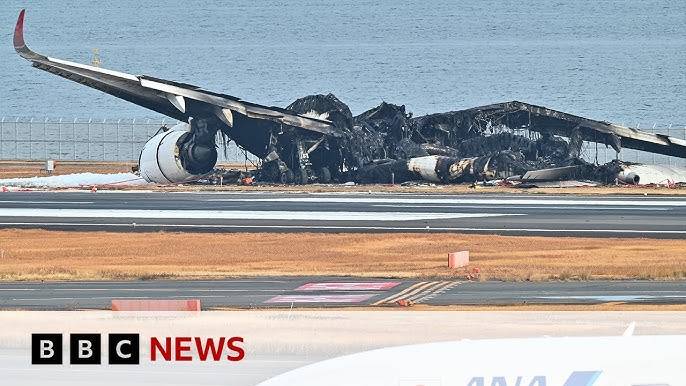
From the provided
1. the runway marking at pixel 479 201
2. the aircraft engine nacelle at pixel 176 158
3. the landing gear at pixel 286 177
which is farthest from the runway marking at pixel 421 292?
the aircraft engine nacelle at pixel 176 158

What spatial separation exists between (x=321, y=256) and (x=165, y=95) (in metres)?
49.3

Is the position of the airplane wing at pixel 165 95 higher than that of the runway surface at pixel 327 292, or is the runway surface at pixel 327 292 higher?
the airplane wing at pixel 165 95

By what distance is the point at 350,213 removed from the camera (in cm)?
7644

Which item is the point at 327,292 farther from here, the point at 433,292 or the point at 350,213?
the point at 350,213

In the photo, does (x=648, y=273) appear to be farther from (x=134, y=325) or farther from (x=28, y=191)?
(x=28, y=191)

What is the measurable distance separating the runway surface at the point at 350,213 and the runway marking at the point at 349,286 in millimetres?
19705

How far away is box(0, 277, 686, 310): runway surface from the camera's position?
126ft

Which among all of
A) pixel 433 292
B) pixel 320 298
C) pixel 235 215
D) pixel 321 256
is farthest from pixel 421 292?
pixel 235 215

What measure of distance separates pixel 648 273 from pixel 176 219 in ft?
108

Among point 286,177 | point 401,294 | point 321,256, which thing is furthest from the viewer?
point 286,177

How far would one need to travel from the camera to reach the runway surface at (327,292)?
126 feet

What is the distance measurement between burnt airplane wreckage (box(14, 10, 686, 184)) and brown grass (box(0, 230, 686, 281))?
A: 126 feet

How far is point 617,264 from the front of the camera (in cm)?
4903

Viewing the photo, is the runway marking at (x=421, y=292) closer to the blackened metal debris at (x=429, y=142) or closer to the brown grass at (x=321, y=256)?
the brown grass at (x=321, y=256)
